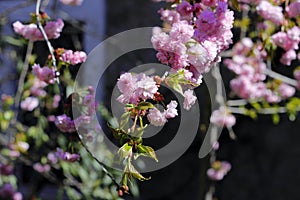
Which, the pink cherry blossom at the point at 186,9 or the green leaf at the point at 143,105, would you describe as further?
the pink cherry blossom at the point at 186,9

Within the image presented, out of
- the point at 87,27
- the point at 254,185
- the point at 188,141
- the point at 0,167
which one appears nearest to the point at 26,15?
the point at 87,27

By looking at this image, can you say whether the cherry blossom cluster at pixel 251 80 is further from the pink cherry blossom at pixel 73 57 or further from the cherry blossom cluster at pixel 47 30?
the pink cherry blossom at pixel 73 57

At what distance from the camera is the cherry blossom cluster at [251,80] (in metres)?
3.18

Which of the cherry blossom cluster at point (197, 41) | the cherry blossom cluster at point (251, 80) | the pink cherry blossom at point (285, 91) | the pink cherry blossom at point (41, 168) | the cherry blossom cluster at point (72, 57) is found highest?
the cherry blossom cluster at point (197, 41)

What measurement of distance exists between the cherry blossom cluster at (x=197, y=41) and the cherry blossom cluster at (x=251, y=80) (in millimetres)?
1599

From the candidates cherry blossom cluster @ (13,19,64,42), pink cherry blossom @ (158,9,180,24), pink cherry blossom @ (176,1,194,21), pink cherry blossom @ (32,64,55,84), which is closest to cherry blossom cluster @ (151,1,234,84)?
pink cherry blossom @ (176,1,194,21)

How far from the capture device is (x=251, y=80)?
3262 millimetres

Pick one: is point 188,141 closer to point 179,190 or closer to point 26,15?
point 179,190

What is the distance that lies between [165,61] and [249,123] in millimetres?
2549

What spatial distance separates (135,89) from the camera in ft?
4.48

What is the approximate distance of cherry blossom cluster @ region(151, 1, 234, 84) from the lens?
4.65ft

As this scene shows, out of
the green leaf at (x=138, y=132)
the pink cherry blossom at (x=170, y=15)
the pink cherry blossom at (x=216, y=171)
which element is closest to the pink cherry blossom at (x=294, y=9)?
the pink cherry blossom at (x=170, y=15)

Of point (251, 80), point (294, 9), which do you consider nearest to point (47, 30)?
point (294, 9)

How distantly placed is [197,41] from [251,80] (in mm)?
1836
